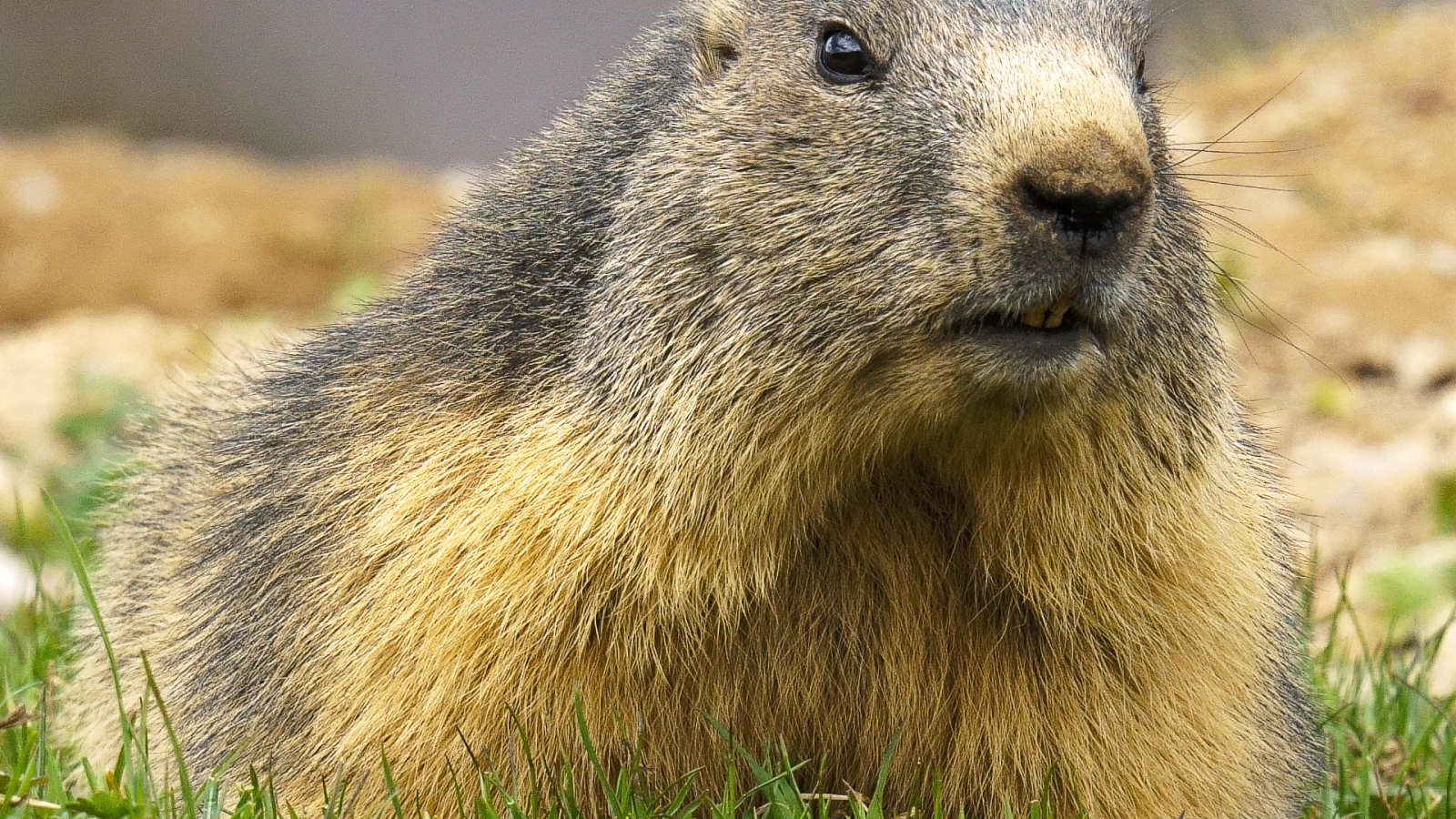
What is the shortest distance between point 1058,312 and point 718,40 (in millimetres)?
1414

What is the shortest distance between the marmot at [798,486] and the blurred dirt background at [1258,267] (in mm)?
2769

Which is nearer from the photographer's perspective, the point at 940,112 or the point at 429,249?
the point at 940,112

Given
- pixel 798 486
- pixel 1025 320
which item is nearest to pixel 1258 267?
pixel 798 486

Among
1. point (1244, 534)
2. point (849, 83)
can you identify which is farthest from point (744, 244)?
point (1244, 534)

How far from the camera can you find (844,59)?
4168mm

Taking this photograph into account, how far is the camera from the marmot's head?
3.60m

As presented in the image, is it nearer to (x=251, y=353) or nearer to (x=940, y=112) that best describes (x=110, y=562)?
→ (x=251, y=353)

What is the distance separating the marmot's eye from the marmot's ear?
1.24 ft

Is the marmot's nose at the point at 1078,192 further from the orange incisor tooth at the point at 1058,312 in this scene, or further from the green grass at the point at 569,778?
the green grass at the point at 569,778

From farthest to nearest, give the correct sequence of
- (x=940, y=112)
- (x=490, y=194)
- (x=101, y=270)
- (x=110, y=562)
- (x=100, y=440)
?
(x=101, y=270) → (x=100, y=440) → (x=110, y=562) → (x=490, y=194) → (x=940, y=112)

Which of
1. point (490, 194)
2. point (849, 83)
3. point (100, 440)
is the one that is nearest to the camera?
point (849, 83)

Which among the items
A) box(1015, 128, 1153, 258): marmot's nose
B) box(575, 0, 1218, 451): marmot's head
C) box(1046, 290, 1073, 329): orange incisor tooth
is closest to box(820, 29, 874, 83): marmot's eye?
box(575, 0, 1218, 451): marmot's head

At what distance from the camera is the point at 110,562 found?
20.1ft

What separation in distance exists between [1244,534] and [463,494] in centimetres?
221
